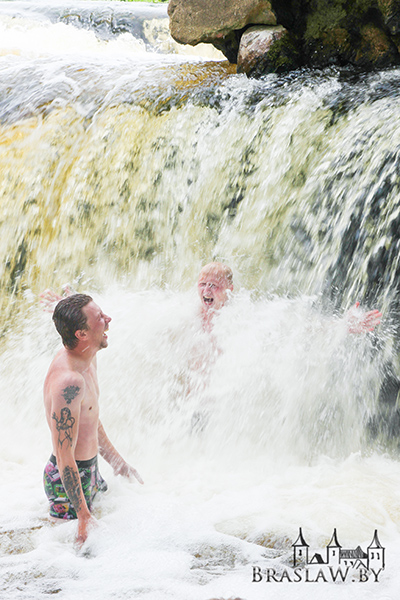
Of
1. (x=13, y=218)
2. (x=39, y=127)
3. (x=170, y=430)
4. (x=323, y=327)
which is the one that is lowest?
(x=170, y=430)

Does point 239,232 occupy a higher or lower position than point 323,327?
higher

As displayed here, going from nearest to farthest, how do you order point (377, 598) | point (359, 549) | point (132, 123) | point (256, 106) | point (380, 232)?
point (377, 598) < point (359, 549) < point (380, 232) < point (256, 106) < point (132, 123)

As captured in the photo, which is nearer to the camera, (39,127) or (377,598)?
(377,598)

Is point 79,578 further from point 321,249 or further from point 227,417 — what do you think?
point 321,249

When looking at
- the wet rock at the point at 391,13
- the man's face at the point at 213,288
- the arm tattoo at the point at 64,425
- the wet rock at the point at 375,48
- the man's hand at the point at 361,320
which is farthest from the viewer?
the wet rock at the point at 375,48

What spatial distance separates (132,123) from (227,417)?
10.4 ft

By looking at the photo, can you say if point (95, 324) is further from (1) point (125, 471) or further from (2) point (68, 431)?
(1) point (125, 471)

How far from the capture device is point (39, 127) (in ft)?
18.7

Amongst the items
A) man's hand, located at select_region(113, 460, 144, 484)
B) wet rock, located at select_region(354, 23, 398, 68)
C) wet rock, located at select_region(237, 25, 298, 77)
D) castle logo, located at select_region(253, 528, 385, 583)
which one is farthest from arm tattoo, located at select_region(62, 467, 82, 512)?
wet rock, located at select_region(354, 23, 398, 68)

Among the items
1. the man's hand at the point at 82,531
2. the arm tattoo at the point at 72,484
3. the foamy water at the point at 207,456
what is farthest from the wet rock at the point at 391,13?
the man's hand at the point at 82,531

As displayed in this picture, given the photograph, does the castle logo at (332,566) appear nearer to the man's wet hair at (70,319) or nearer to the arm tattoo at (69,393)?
the arm tattoo at (69,393)

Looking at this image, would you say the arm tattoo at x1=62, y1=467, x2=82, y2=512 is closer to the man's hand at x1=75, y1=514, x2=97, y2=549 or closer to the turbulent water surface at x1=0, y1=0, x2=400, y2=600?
the man's hand at x1=75, y1=514, x2=97, y2=549

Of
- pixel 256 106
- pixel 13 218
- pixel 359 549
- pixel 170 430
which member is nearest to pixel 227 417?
pixel 170 430

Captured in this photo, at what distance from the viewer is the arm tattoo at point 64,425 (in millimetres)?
2367
